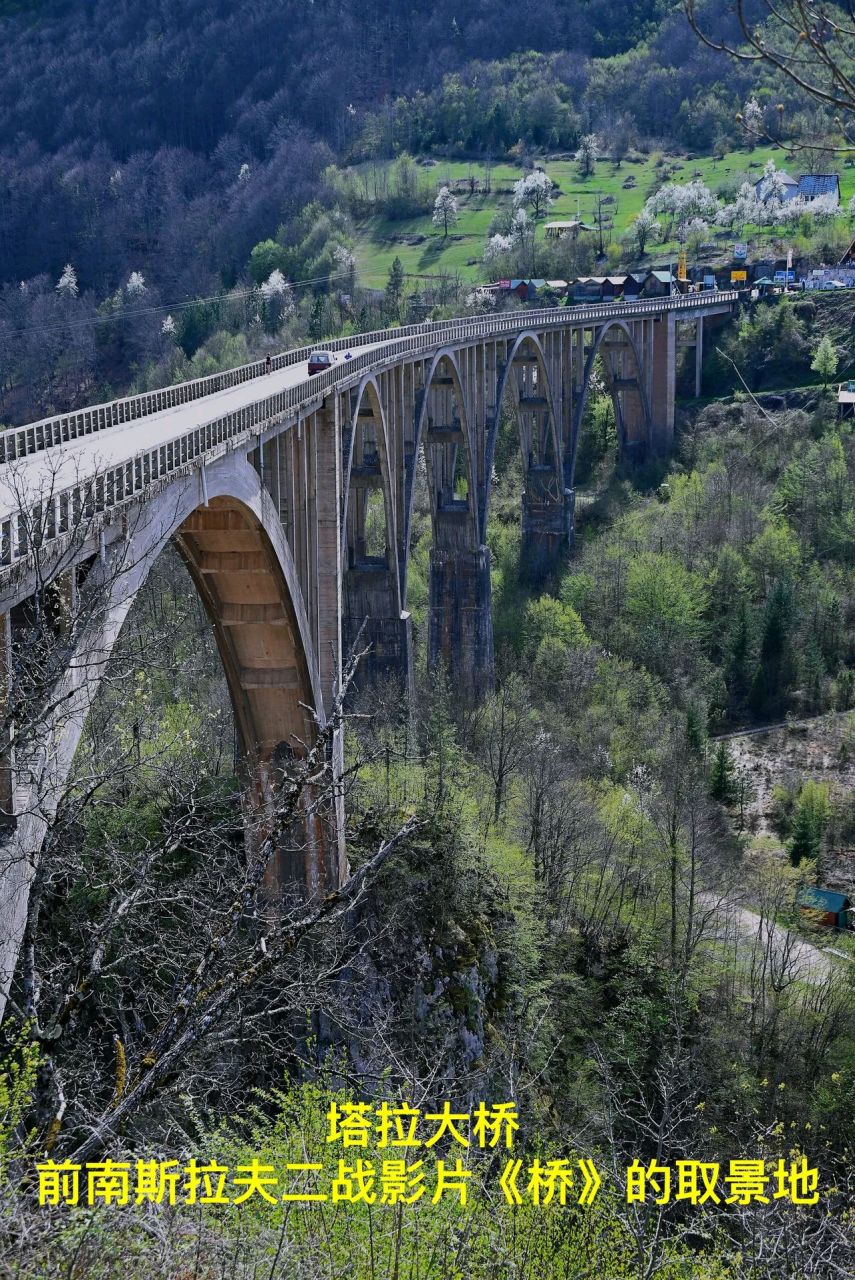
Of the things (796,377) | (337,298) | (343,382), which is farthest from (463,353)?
(337,298)

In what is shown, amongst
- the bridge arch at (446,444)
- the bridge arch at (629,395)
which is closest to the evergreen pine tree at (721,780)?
the bridge arch at (446,444)

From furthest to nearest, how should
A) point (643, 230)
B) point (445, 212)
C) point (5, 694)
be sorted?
point (445, 212), point (643, 230), point (5, 694)

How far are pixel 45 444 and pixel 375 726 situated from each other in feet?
62.0

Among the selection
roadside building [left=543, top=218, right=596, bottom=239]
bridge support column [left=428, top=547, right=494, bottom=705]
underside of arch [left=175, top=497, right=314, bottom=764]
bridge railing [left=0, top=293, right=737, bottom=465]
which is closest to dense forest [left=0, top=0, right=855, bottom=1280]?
underside of arch [left=175, top=497, right=314, bottom=764]

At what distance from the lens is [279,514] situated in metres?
29.2

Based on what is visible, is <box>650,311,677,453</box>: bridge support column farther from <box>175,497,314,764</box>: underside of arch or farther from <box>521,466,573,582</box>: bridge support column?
<box>175,497,314,764</box>: underside of arch

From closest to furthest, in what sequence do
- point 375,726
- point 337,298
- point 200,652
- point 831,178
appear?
1. point 375,726
2. point 200,652
3. point 337,298
4. point 831,178

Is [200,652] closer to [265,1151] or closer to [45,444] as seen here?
[45,444]

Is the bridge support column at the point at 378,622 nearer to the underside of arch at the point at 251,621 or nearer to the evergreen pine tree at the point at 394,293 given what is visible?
the underside of arch at the point at 251,621

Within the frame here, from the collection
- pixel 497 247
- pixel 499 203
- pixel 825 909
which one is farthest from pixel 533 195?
pixel 825 909

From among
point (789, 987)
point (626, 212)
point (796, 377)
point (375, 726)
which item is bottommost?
point (789, 987)

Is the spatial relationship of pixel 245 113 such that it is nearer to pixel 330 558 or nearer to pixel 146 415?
pixel 330 558

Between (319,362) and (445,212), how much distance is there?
9754 centimetres

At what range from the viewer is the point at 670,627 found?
6306 centimetres
